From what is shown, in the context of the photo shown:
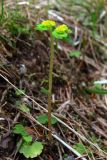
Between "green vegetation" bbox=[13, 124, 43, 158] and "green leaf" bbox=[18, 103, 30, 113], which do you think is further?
"green leaf" bbox=[18, 103, 30, 113]

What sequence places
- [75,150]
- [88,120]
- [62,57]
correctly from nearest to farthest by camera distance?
[75,150], [88,120], [62,57]

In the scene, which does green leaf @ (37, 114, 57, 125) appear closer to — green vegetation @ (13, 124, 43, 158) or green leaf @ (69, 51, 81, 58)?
green vegetation @ (13, 124, 43, 158)

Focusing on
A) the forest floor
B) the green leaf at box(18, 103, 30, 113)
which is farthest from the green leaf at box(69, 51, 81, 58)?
the green leaf at box(18, 103, 30, 113)

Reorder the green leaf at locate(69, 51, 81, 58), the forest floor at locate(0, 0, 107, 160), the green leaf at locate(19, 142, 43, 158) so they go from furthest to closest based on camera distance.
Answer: the green leaf at locate(69, 51, 81, 58) → the forest floor at locate(0, 0, 107, 160) → the green leaf at locate(19, 142, 43, 158)

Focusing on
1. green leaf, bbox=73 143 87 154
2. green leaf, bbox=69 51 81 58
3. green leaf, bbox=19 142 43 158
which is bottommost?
green leaf, bbox=73 143 87 154

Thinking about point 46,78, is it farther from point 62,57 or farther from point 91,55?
point 91,55

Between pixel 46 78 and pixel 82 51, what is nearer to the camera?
pixel 46 78

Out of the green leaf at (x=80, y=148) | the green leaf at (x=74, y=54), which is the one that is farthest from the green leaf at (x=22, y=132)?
the green leaf at (x=74, y=54)

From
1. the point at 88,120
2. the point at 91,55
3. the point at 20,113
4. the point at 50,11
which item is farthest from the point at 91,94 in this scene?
the point at 50,11
